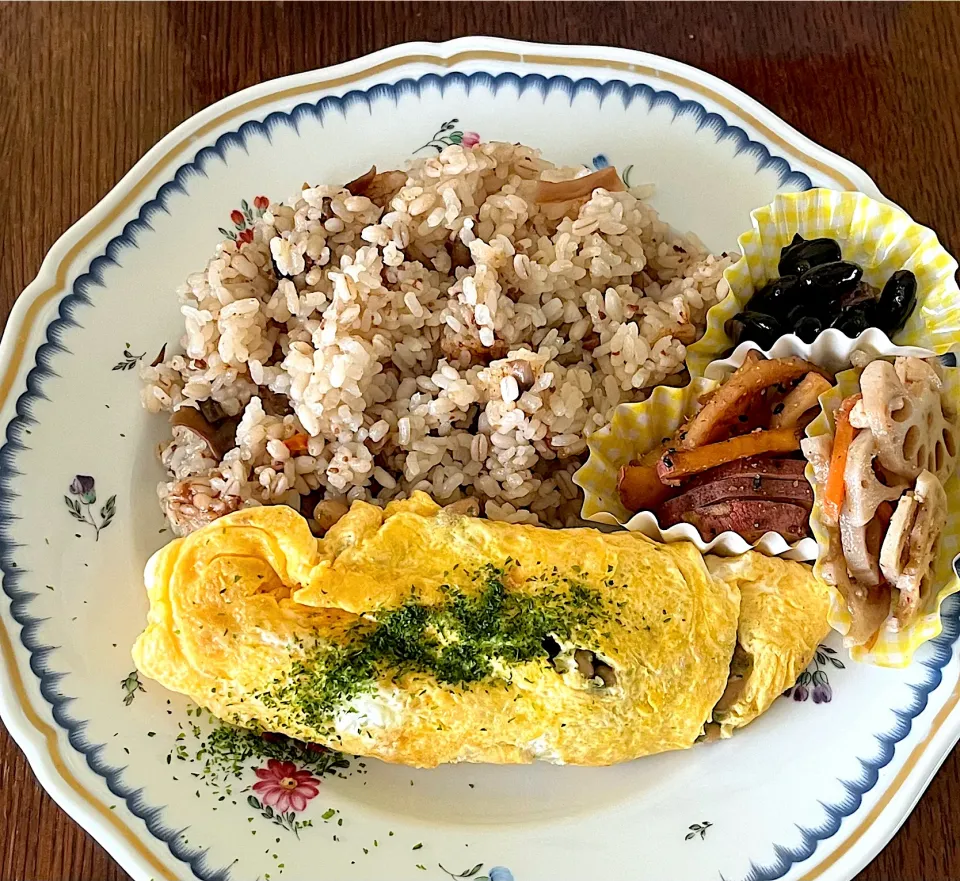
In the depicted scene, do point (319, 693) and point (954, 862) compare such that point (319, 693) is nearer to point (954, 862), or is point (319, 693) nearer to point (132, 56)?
point (954, 862)

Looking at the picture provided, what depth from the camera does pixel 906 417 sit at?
6.99 ft

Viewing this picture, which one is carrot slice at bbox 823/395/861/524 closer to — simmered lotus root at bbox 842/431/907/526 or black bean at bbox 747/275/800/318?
simmered lotus root at bbox 842/431/907/526

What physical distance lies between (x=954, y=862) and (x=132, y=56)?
387 cm

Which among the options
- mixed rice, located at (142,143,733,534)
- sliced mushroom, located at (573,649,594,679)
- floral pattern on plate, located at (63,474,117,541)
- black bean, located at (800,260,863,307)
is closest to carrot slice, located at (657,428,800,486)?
mixed rice, located at (142,143,733,534)

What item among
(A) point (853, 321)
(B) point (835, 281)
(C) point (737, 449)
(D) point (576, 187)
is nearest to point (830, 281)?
(B) point (835, 281)

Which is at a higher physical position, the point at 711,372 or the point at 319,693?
the point at 711,372

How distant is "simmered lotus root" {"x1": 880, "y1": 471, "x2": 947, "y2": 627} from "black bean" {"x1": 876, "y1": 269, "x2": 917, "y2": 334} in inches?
19.1

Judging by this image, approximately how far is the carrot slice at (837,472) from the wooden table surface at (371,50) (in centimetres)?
142

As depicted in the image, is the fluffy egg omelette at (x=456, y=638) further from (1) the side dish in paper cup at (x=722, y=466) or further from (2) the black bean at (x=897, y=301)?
(2) the black bean at (x=897, y=301)

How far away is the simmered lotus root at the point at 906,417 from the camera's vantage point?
2.09 m

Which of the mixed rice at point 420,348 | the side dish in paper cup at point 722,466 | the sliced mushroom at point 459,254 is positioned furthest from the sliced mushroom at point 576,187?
the side dish in paper cup at point 722,466

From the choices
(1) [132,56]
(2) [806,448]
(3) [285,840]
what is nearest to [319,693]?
(3) [285,840]

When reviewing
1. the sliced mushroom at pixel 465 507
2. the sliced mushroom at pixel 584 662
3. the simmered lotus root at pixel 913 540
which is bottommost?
the sliced mushroom at pixel 584 662

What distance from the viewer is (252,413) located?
8.05ft
